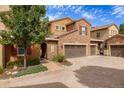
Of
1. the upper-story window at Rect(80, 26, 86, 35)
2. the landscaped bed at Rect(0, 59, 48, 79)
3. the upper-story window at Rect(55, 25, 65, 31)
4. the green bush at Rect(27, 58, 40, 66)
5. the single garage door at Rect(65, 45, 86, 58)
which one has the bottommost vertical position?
the landscaped bed at Rect(0, 59, 48, 79)

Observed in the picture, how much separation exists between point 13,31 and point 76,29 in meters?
14.5

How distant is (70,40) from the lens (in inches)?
954

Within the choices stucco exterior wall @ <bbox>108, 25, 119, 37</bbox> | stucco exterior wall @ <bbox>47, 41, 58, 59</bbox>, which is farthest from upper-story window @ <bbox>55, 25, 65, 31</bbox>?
stucco exterior wall @ <bbox>108, 25, 119, 37</bbox>

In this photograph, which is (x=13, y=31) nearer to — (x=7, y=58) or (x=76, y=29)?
(x=7, y=58)

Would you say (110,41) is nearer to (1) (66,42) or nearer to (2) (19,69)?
(1) (66,42)

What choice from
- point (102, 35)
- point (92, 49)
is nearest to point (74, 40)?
point (92, 49)

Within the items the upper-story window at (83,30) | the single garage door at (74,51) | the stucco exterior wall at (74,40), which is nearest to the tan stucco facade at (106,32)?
the stucco exterior wall at (74,40)

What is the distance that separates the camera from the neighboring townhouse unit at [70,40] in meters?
23.1

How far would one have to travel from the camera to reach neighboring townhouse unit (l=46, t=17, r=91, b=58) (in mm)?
23094

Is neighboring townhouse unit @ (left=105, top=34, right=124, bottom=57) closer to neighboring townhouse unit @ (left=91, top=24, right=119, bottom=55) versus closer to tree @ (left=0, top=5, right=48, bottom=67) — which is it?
neighboring townhouse unit @ (left=91, top=24, right=119, bottom=55)

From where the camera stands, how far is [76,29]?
26.0m

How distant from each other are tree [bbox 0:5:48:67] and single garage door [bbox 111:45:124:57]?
A: 16284 mm

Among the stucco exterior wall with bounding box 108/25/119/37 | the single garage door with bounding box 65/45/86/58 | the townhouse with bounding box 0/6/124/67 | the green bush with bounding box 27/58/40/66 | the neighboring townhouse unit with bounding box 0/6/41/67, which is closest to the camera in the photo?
the neighboring townhouse unit with bounding box 0/6/41/67

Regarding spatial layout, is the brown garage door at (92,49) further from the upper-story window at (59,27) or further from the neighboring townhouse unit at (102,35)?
the upper-story window at (59,27)
